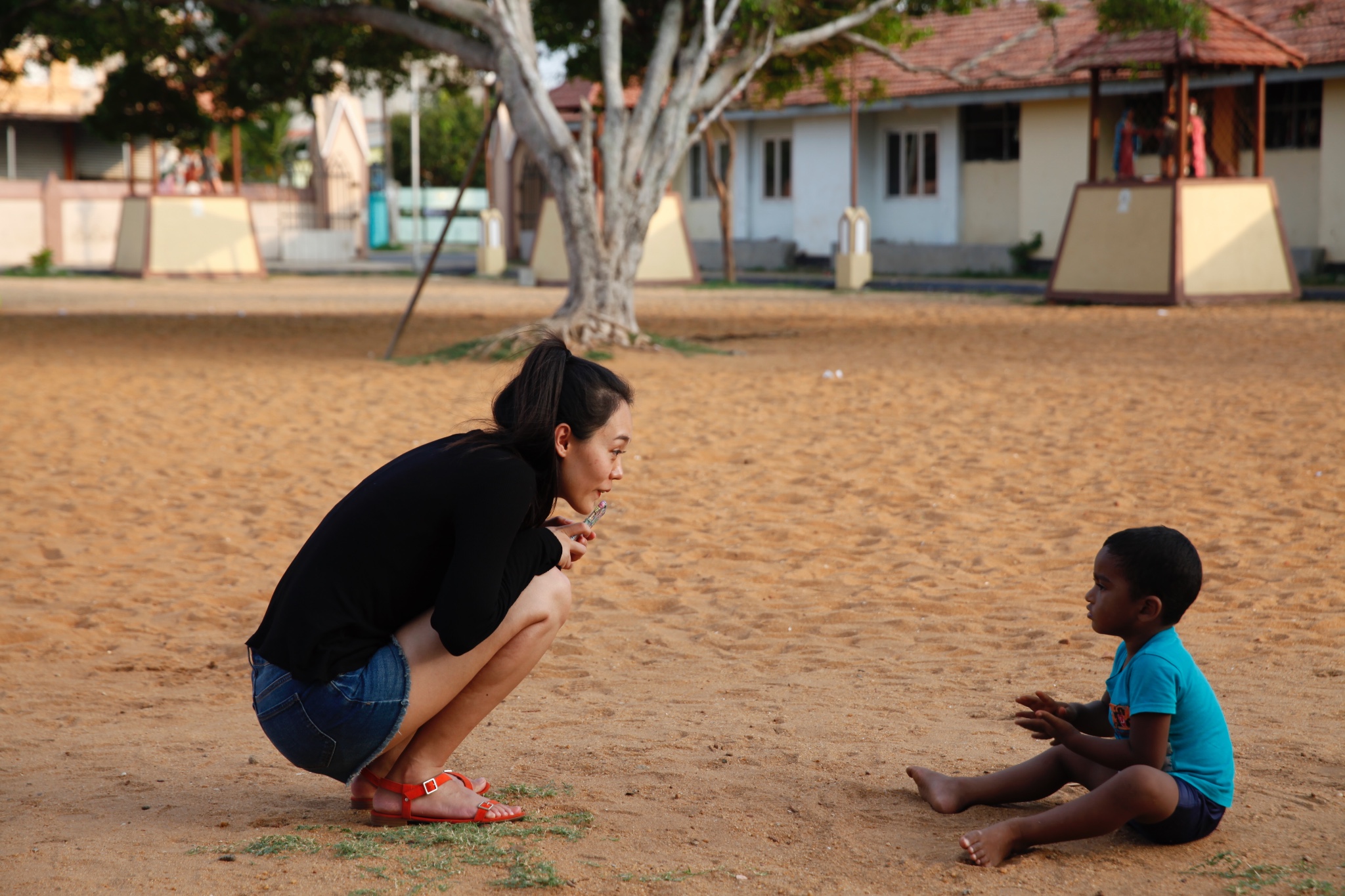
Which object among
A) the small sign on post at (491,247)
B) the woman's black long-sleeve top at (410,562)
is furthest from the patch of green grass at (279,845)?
the small sign on post at (491,247)

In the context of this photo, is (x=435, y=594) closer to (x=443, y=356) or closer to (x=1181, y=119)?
(x=443, y=356)

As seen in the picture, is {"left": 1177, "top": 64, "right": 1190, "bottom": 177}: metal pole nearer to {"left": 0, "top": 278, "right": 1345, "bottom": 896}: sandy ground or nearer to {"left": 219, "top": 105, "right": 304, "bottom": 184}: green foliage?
{"left": 0, "top": 278, "right": 1345, "bottom": 896}: sandy ground

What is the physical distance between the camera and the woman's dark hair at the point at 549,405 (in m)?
3.12

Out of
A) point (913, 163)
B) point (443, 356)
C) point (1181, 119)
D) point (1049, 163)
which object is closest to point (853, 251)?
point (1049, 163)

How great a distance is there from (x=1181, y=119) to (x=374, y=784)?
61.4 feet

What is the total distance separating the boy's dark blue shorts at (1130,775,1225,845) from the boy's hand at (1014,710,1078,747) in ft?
0.81

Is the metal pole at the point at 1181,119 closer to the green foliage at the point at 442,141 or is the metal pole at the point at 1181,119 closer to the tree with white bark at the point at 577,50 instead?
the tree with white bark at the point at 577,50

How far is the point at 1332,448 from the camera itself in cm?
865

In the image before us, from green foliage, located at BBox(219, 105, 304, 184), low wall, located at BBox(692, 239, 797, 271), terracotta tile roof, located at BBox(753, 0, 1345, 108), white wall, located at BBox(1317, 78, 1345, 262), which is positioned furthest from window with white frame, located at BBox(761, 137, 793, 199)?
green foliage, located at BBox(219, 105, 304, 184)

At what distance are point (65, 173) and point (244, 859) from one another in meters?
38.3

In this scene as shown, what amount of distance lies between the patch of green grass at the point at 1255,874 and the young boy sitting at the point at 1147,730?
0.10m

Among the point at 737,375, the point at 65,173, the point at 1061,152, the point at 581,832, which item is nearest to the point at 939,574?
the point at 581,832

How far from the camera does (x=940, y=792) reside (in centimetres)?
339

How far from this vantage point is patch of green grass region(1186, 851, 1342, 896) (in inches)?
114
